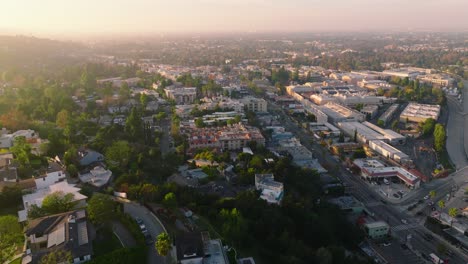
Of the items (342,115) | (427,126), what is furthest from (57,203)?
(427,126)

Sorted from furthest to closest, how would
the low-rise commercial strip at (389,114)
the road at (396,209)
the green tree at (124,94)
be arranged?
the green tree at (124,94) < the low-rise commercial strip at (389,114) < the road at (396,209)

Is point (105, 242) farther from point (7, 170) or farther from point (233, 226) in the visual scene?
point (7, 170)

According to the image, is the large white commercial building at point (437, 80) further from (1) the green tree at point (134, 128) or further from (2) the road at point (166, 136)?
(1) the green tree at point (134, 128)

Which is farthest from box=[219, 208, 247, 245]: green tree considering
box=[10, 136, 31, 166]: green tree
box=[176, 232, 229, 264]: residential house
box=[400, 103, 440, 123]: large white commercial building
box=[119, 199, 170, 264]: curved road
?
box=[400, 103, 440, 123]: large white commercial building

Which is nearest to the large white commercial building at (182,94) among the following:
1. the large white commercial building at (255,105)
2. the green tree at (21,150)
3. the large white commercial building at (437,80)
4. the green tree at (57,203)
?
the large white commercial building at (255,105)

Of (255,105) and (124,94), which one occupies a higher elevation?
(124,94)

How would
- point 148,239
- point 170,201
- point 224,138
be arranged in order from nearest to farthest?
point 148,239, point 170,201, point 224,138

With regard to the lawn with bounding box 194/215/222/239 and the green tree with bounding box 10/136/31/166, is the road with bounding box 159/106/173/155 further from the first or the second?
the lawn with bounding box 194/215/222/239

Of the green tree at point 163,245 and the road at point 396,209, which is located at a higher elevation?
the green tree at point 163,245
